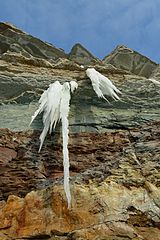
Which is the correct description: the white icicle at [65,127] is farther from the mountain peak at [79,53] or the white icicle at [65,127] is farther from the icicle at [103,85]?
the mountain peak at [79,53]

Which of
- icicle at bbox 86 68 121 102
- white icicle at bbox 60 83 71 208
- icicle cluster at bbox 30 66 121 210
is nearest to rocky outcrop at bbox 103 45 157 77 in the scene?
icicle at bbox 86 68 121 102

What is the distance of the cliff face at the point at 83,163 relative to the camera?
7781 millimetres

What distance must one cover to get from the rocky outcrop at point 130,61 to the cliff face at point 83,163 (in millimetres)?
8394

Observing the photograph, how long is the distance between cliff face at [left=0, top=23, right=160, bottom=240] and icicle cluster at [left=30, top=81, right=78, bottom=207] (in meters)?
0.20

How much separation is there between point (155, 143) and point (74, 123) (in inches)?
83.2

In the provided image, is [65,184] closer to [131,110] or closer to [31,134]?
[31,134]

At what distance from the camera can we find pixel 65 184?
8.34m

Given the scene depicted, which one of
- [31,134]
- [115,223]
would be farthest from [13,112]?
[115,223]

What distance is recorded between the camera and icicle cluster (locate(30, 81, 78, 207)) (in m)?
9.94

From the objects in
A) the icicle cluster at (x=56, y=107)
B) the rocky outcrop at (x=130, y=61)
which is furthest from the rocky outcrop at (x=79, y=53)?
the icicle cluster at (x=56, y=107)

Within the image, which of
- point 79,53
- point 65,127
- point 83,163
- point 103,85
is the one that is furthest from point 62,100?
point 79,53

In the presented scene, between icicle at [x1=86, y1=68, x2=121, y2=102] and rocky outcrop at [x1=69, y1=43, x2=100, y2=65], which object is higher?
rocky outcrop at [x1=69, y1=43, x2=100, y2=65]

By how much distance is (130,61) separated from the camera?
878 inches

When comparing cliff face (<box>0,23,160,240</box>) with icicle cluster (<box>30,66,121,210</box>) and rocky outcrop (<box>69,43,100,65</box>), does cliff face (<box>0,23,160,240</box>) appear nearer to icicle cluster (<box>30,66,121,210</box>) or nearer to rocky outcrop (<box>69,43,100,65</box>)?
icicle cluster (<box>30,66,121,210</box>)
